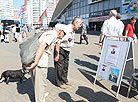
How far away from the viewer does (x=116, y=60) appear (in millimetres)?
3146

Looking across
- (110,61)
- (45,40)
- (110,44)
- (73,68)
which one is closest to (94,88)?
(110,61)

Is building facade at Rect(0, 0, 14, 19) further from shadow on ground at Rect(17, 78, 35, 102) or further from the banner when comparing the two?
shadow on ground at Rect(17, 78, 35, 102)

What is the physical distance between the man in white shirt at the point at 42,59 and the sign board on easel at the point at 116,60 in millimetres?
1400

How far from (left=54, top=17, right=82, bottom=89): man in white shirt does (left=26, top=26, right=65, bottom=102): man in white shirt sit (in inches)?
25.6

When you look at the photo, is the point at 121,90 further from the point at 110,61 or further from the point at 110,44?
the point at 110,44

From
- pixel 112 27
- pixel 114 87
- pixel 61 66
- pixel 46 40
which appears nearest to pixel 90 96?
pixel 114 87

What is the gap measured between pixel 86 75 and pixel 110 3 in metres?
28.0

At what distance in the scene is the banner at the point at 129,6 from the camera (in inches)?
858

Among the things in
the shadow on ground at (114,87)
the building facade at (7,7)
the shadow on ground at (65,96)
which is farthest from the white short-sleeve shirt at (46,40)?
the building facade at (7,7)

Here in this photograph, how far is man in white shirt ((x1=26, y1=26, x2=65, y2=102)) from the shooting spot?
86.2 inches

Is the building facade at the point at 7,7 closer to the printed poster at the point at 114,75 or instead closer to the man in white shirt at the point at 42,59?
the printed poster at the point at 114,75

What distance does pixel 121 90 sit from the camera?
3498 millimetres

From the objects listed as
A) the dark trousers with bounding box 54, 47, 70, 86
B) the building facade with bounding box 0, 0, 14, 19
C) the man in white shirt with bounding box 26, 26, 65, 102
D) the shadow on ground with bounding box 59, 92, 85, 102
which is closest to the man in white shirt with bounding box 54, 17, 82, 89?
the dark trousers with bounding box 54, 47, 70, 86

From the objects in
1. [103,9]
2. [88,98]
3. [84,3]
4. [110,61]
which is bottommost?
[88,98]
